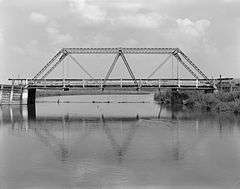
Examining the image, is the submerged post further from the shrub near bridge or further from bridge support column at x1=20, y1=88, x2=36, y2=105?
the shrub near bridge

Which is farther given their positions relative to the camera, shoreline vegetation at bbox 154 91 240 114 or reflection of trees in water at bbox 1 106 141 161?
shoreline vegetation at bbox 154 91 240 114

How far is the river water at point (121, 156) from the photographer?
18.1 metres

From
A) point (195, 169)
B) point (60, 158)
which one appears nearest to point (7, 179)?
point (60, 158)

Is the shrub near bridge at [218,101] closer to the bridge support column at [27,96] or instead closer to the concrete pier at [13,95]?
the bridge support column at [27,96]

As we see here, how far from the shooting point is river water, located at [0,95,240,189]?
18.1m

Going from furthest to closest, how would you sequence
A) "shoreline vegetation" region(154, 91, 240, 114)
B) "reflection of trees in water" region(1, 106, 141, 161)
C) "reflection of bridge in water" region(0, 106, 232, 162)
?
1. "shoreline vegetation" region(154, 91, 240, 114)
2. "reflection of bridge in water" region(0, 106, 232, 162)
3. "reflection of trees in water" region(1, 106, 141, 161)

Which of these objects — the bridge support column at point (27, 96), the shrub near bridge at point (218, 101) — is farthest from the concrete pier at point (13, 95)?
the shrub near bridge at point (218, 101)

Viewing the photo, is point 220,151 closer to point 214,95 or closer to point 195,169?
point 195,169

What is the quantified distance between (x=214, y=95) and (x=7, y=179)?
44.3m

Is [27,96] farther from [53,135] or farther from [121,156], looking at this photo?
[121,156]

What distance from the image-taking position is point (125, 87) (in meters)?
60.6

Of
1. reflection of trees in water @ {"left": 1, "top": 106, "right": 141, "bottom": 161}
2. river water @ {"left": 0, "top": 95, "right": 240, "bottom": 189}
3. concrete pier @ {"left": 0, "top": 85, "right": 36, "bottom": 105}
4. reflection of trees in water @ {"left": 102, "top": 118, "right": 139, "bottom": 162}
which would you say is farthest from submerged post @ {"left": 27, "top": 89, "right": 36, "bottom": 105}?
reflection of trees in water @ {"left": 102, "top": 118, "right": 139, "bottom": 162}

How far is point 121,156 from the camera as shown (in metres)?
23.8

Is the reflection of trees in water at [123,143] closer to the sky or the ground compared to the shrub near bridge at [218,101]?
closer to the ground
